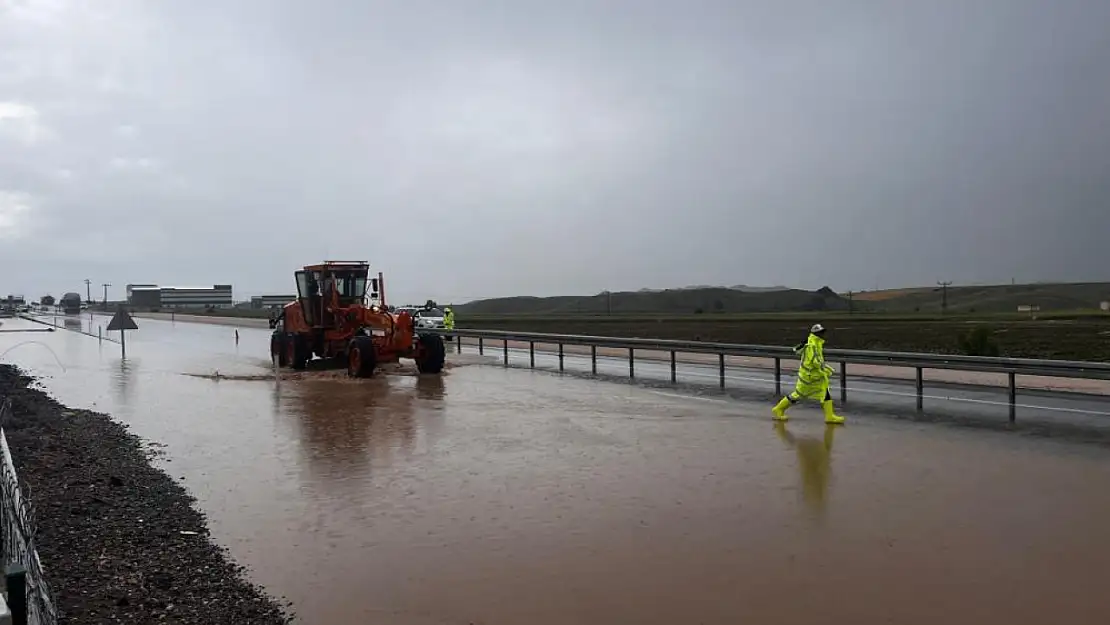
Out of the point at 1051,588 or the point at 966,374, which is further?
the point at 966,374

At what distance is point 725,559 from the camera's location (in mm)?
6938

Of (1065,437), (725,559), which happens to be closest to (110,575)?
(725,559)

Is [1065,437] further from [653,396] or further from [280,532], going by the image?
[280,532]

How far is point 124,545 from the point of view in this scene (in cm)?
746

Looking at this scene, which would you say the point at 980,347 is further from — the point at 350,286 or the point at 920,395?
the point at 350,286

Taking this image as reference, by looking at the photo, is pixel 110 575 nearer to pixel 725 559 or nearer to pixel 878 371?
pixel 725 559

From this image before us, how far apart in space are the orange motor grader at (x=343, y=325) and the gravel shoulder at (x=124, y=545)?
35.1 feet

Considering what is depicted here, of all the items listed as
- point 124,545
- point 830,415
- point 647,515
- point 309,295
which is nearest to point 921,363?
point 830,415

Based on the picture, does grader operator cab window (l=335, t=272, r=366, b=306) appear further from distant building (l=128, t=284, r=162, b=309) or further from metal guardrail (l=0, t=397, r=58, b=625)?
distant building (l=128, t=284, r=162, b=309)

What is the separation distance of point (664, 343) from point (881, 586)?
606 inches

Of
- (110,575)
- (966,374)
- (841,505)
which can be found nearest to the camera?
(110,575)

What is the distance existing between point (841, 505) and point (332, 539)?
4.68 meters

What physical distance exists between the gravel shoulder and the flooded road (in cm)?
29

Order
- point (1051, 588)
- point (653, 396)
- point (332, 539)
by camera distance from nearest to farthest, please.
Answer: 1. point (1051, 588)
2. point (332, 539)
3. point (653, 396)
